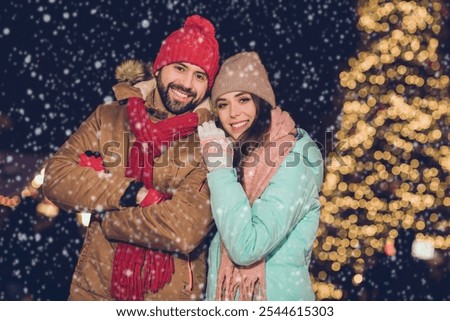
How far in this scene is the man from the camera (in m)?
2.69

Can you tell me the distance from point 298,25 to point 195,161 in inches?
79.5

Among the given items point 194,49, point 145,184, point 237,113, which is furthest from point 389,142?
point 145,184

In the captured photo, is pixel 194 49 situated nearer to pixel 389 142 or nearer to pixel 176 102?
pixel 176 102

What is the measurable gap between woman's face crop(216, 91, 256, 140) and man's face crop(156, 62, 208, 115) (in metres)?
0.18

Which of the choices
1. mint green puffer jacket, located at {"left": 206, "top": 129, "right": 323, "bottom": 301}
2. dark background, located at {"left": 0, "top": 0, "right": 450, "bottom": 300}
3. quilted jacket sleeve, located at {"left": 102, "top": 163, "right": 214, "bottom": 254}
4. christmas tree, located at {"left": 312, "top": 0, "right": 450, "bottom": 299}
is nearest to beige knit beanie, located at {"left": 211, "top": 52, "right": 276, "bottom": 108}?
mint green puffer jacket, located at {"left": 206, "top": 129, "right": 323, "bottom": 301}

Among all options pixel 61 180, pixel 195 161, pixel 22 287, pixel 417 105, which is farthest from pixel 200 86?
pixel 22 287

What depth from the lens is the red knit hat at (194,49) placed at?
303 centimetres

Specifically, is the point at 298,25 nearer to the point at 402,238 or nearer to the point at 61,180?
the point at 402,238

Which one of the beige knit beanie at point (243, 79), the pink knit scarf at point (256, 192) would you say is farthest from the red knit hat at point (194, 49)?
the pink knit scarf at point (256, 192)

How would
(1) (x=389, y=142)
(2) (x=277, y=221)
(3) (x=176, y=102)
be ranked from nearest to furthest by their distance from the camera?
(2) (x=277, y=221), (3) (x=176, y=102), (1) (x=389, y=142)

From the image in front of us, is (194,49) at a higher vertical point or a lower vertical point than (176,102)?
higher

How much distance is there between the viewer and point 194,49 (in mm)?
3053

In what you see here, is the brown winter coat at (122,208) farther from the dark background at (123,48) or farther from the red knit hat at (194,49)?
the dark background at (123,48)

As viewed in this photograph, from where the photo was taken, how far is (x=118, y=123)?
2975 millimetres
